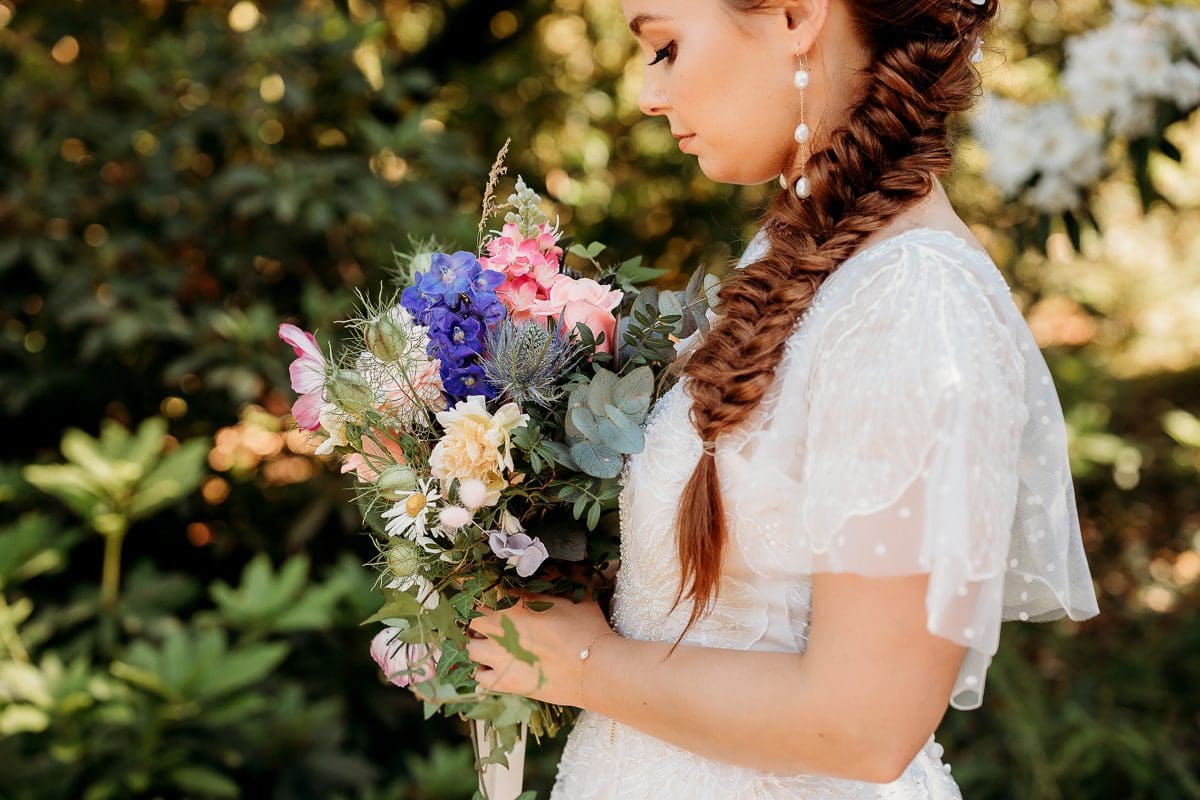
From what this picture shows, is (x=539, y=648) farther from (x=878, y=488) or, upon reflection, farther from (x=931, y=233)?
(x=931, y=233)

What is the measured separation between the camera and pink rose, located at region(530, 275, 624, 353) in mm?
1412

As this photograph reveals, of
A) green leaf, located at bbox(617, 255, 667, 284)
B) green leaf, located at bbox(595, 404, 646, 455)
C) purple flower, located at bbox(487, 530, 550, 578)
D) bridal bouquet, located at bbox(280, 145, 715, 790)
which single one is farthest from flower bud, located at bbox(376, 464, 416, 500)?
green leaf, located at bbox(617, 255, 667, 284)

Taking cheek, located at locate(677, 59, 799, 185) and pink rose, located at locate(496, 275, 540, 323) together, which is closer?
cheek, located at locate(677, 59, 799, 185)

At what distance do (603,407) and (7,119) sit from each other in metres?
2.50

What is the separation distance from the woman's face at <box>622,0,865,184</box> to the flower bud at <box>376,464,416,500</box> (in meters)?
0.51

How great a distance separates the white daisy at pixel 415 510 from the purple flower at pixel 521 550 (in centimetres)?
8

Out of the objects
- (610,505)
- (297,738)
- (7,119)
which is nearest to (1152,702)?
(297,738)

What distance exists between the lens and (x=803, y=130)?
129 centimetres

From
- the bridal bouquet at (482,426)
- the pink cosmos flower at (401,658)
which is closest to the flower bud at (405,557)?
the bridal bouquet at (482,426)

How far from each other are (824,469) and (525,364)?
40 cm

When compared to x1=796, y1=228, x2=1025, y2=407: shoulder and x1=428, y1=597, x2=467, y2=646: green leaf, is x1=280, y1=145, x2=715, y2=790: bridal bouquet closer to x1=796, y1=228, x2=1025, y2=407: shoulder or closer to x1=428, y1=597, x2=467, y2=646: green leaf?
x1=428, y1=597, x2=467, y2=646: green leaf

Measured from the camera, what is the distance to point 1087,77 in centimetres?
307

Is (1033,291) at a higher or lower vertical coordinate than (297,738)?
lower

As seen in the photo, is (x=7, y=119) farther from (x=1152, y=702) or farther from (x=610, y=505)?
(x=1152, y=702)
